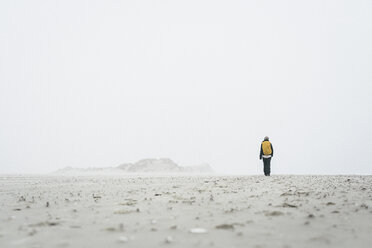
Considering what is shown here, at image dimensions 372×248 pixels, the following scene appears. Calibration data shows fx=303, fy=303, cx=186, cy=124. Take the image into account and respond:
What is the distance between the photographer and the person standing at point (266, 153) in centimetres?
2130

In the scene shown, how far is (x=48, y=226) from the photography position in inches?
244

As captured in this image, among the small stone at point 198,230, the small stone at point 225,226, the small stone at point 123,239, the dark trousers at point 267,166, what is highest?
the dark trousers at point 267,166

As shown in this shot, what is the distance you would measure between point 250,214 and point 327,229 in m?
1.80

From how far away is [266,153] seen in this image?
21.4 meters

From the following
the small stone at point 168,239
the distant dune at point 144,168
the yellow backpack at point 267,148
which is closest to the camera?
the small stone at point 168,239

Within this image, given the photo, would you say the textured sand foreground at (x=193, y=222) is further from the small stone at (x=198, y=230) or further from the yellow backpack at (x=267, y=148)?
the yellow backpack at (x=267, y=148)

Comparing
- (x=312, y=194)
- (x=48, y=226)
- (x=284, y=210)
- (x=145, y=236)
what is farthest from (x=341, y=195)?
(x=48, y=226)

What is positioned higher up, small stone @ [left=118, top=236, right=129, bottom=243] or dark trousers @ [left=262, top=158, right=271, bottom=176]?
dark trousers @ [left=262, top=158, right=271, bottom=176]

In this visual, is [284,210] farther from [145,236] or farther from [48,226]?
[48,226]

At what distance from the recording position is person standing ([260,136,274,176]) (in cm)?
2130

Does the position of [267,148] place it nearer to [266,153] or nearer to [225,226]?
[266,153]

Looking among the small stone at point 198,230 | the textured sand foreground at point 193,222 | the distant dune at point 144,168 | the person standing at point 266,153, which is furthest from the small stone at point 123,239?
the distant dune at point 144,168

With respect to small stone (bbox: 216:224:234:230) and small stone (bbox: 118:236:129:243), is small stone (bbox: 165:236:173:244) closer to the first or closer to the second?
small stone (bbox: 118:236:129:243)

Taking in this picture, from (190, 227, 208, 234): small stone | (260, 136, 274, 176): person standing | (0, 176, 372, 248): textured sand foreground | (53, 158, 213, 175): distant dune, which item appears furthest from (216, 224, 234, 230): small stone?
(53, 158, 213, 175): distant dune
